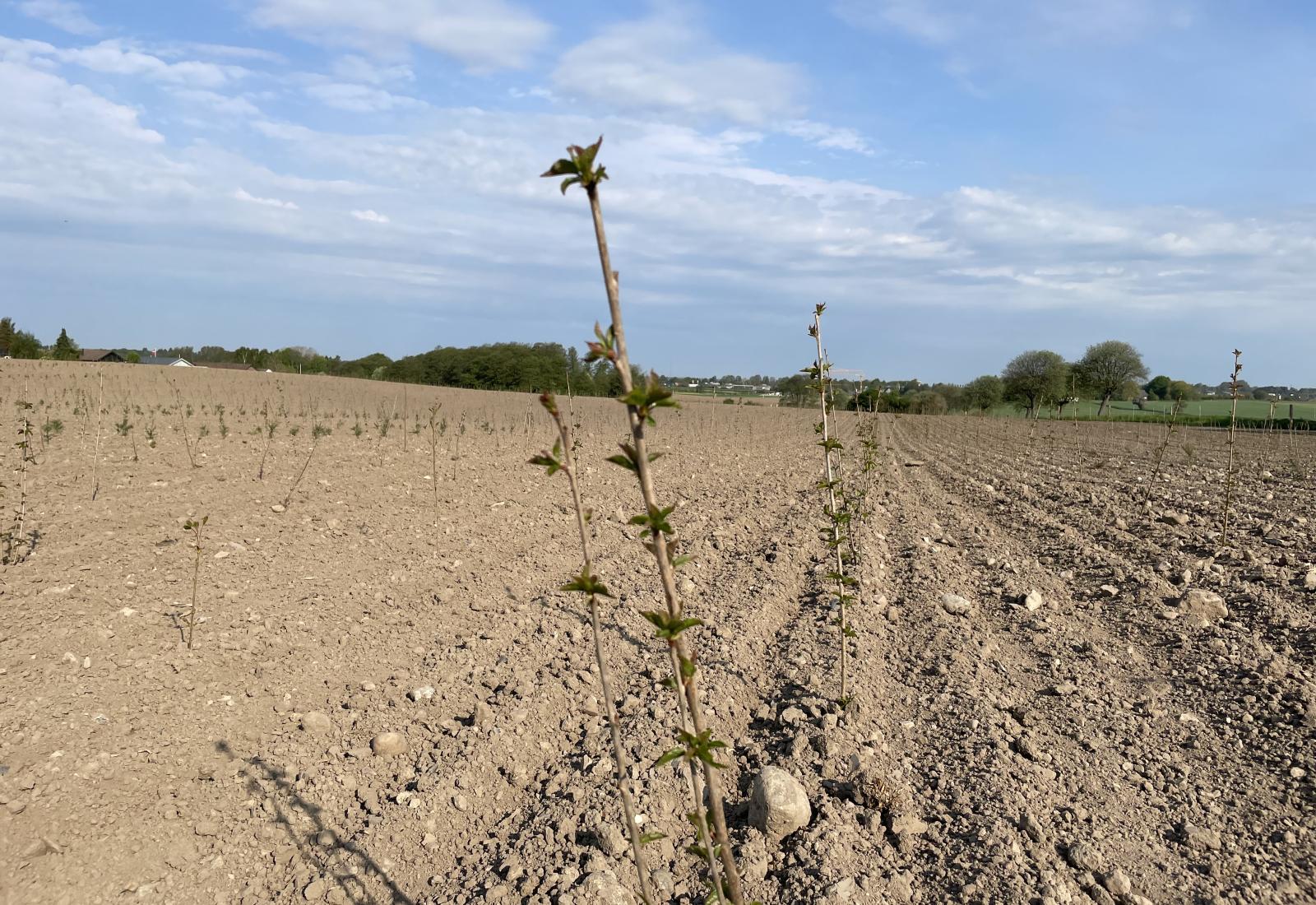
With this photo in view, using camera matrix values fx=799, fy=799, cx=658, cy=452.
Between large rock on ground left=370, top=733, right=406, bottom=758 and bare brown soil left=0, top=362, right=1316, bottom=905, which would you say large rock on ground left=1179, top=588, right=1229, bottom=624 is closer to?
bare brown soil left=0, top=362, right=1316, bottom=905

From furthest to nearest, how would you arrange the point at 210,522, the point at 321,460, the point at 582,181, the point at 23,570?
the point at 321,460
the point at 210,522
the point at 23,570
the point at 582,181

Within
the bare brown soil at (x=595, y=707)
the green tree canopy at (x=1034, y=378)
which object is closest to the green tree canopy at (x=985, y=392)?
the green tree canopy at (x=1034, y=378)

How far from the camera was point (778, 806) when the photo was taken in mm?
2883

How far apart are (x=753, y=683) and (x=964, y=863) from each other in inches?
64.1

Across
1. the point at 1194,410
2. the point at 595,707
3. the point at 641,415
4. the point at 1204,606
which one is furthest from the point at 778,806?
the point at 1194,410

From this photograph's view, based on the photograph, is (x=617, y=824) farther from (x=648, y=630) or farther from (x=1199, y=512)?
(x=1199, y=512)

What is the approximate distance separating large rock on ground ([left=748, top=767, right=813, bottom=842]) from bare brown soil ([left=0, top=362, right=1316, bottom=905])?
88 millimetres

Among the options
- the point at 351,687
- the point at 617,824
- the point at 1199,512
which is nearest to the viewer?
the point at 617,824

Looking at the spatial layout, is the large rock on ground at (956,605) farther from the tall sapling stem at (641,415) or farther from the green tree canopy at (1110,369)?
the green tree canopy at (1110,369)

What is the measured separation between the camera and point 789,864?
275 cm

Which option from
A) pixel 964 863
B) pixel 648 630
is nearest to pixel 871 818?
pixel 964 863

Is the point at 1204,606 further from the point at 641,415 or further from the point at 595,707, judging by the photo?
the point at 641,415

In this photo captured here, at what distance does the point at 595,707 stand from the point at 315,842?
1.38 metres

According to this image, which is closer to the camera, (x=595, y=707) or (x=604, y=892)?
(x=604, y=892)
